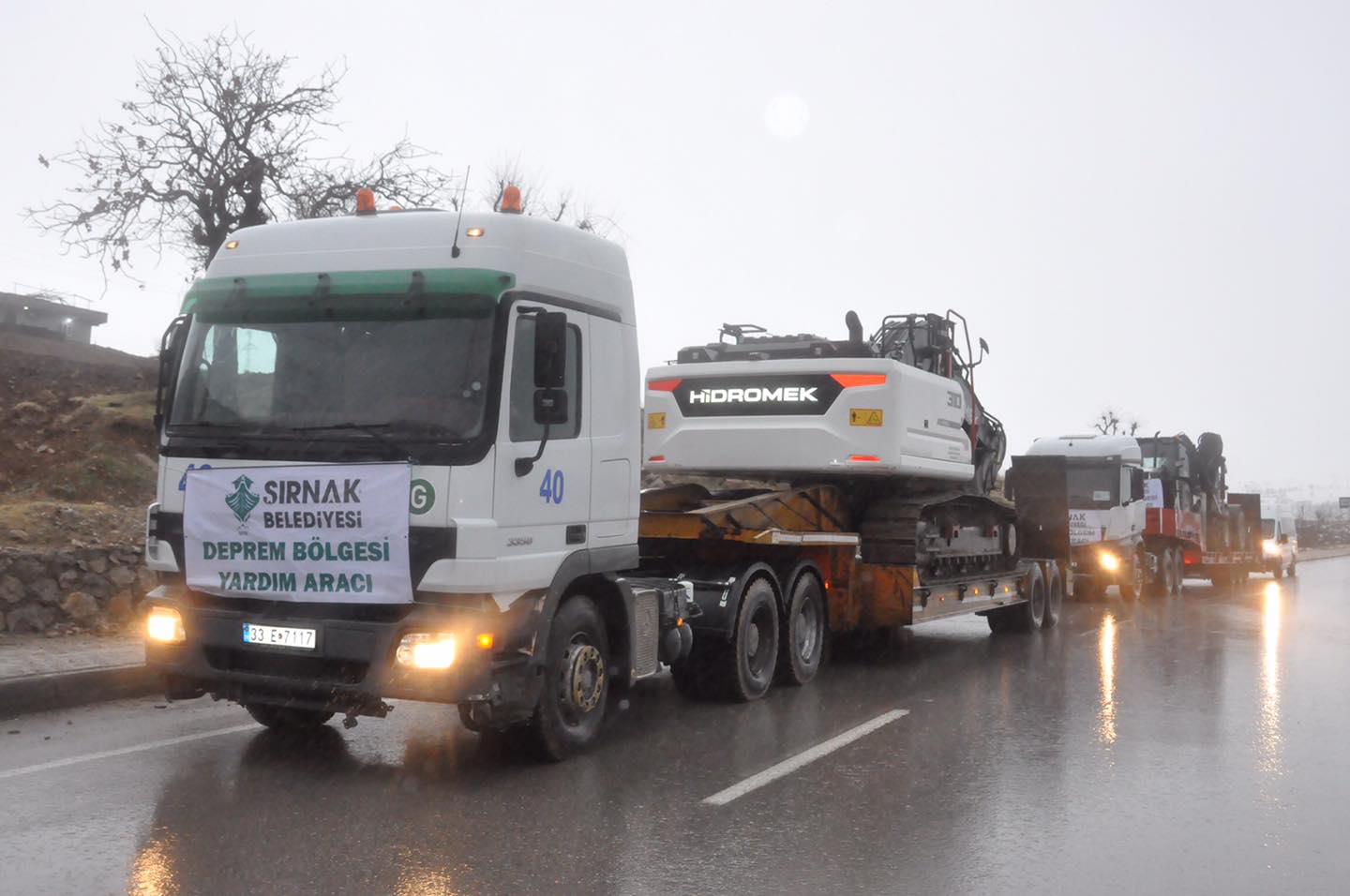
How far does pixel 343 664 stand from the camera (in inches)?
247

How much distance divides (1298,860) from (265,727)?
582cm

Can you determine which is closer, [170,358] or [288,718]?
[170,358]

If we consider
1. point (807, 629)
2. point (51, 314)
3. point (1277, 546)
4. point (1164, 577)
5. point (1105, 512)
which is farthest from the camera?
point (51, 314)

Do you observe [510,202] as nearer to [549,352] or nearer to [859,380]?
[549,352]

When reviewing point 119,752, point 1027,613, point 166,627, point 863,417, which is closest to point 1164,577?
point 1027,613

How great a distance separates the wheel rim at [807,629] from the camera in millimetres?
10078

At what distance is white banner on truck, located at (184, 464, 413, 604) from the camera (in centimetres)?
618

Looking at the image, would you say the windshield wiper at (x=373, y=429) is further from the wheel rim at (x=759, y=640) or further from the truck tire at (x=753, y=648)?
the wheel rim at (x=759, y=640)

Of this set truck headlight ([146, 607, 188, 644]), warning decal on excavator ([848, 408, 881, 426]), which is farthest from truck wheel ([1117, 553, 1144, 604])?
A: truck headlight ([146, 607, 188, 644])

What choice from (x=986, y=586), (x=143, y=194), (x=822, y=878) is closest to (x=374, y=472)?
(x=822, y=878)

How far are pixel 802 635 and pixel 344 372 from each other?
5111 mm

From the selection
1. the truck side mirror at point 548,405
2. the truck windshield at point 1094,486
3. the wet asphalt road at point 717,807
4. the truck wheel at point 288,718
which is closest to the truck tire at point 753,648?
the wet asphalt road at point 717,807

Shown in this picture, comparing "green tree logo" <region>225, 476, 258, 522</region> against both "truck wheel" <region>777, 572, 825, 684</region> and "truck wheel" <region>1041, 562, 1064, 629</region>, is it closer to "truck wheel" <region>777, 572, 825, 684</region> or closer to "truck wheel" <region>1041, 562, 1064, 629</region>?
"truck wheel" <region>777, 572, 825, 684</region>

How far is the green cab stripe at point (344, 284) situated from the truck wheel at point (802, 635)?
447 centimetres
